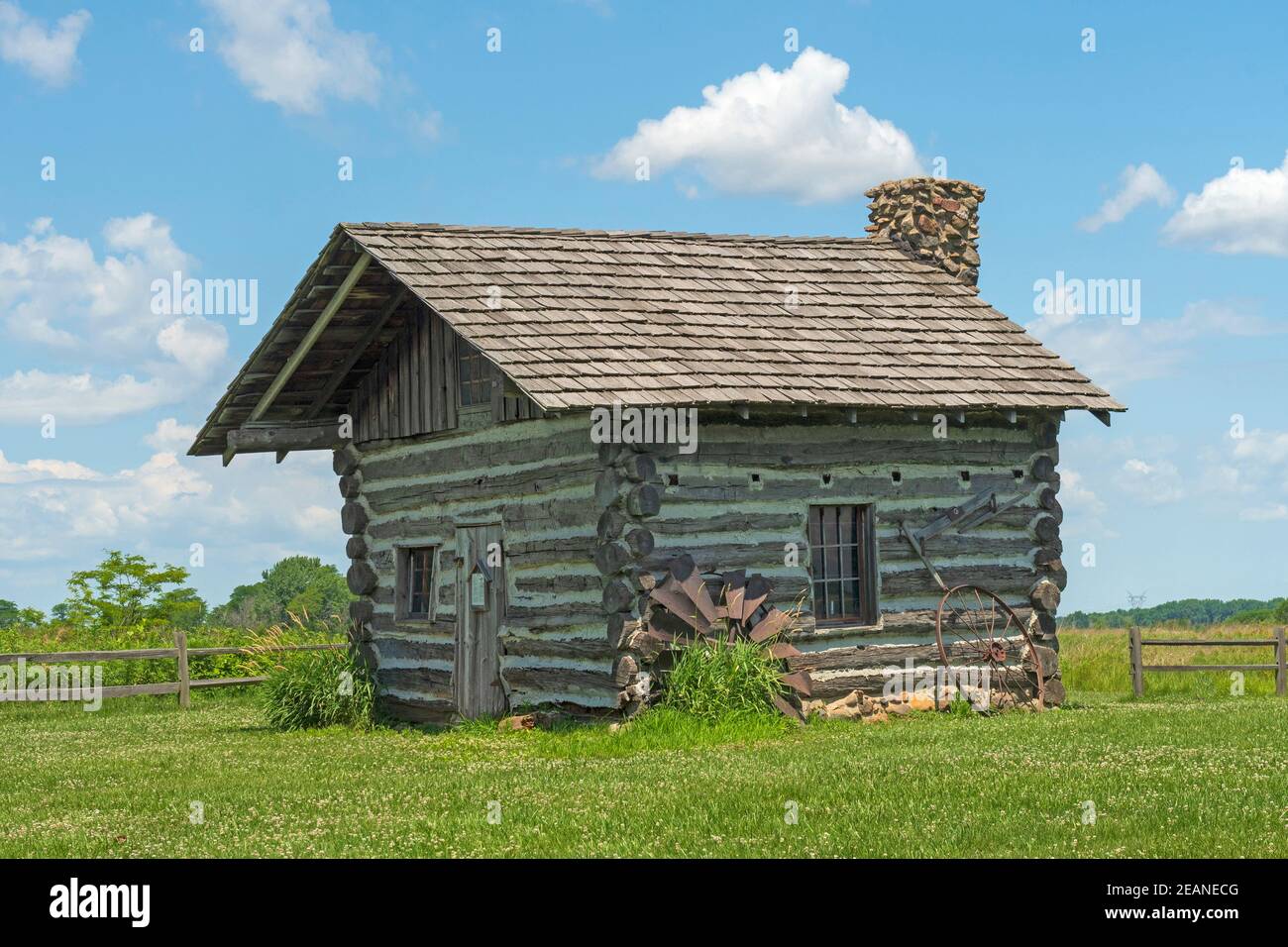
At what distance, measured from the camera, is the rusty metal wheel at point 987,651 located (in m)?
18.1

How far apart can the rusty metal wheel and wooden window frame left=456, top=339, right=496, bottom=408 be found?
601cm

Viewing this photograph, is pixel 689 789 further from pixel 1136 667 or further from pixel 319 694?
pixel 1136 667

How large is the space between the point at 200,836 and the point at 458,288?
8261mm

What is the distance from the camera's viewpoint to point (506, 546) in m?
17.5

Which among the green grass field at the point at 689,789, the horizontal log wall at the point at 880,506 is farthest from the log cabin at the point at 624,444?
the green grass field at the point at 689,789

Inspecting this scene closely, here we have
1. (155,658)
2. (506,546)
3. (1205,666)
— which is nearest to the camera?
(506,546)

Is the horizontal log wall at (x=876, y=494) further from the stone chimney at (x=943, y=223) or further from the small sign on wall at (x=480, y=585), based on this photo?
the stone chimney at (x=943, y=223)

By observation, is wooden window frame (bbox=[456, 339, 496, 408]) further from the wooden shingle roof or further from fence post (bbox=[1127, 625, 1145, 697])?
fence post (bbox=[1127, 625, 1145, 697])

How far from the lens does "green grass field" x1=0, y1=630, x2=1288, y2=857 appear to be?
9.58 meters

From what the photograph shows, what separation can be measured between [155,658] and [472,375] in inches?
410

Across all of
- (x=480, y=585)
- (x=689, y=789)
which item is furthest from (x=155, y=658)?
(x=689, y=789)

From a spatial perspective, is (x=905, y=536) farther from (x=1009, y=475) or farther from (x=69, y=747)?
(x=69, y=747)

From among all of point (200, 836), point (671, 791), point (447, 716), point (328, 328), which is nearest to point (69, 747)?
point (447, 716)

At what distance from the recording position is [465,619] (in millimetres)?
18312
